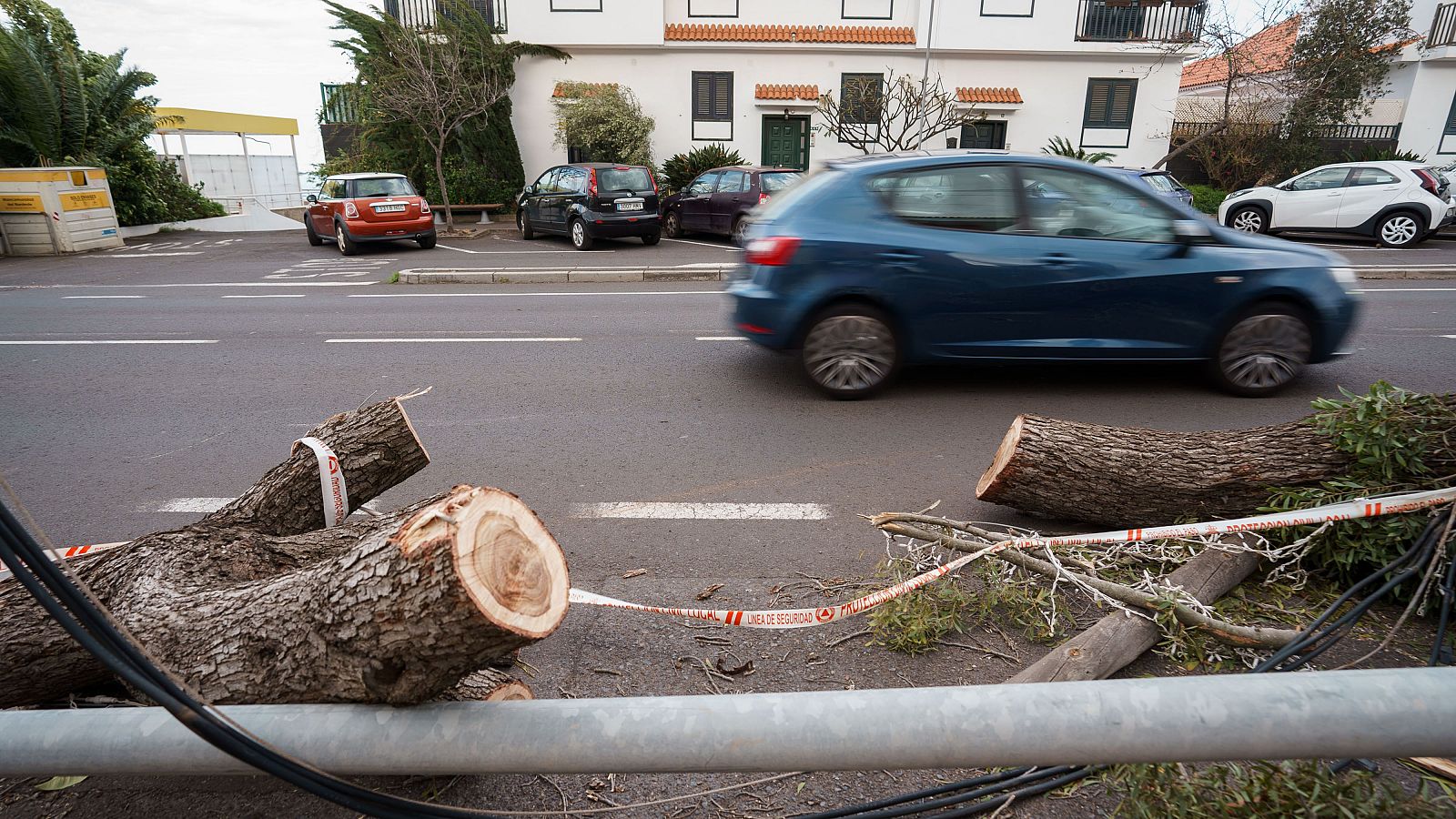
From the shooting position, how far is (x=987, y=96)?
936 inches

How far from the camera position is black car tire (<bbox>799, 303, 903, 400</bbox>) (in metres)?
6.07

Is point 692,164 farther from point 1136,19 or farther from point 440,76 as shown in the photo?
point 1136,19

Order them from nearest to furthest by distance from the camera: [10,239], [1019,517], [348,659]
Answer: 1. [348,659]
2. [1019,517]
3. [10,239]

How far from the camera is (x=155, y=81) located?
22000 mm

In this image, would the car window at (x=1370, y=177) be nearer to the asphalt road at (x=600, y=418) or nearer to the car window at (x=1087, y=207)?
the asphalt road at (x=600, y=418)

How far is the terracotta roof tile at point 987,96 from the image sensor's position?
23.7m

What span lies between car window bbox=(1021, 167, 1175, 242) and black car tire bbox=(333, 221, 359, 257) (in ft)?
47.8

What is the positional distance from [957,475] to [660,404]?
7.70ft

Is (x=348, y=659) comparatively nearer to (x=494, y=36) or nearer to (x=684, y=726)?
(x=684, y=726)

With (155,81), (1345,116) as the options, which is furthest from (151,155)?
(1345,116)

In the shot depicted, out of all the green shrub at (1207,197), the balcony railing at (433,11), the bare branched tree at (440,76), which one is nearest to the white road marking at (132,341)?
the bare branched tree at (440,76)

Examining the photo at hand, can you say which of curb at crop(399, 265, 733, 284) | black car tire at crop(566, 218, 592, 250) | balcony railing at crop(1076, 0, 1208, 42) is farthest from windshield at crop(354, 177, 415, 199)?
balcony railing at crop(1076, 0, 1208, 42)

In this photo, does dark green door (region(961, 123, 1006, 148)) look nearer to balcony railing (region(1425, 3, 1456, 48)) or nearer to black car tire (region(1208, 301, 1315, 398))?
balcony railing (region(1425, 3, 1456, 48))

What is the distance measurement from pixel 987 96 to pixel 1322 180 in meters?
9.72
